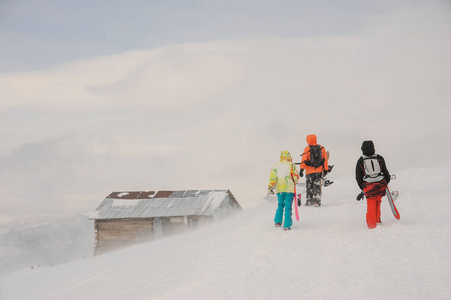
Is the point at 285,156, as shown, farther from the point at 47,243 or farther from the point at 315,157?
the point at 47,243

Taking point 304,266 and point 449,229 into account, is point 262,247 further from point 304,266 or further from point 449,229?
point 449,229

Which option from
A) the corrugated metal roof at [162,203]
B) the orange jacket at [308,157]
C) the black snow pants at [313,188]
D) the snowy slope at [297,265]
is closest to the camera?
the snowy slope at [297,265]

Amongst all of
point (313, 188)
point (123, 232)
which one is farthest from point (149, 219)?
point (313, 188)

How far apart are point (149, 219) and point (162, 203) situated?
163 cm

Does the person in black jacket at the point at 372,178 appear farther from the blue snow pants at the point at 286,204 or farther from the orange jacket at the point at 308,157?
the orange jacket at the point at 308,157

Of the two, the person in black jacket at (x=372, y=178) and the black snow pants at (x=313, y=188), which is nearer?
the person in black jacket at (x=372, y=178)

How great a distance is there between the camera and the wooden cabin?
3347cm

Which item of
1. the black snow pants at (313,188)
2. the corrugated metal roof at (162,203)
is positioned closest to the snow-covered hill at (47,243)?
the corrugated metal roof at (162,203)

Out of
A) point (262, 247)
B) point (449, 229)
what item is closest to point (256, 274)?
point (262, 247)

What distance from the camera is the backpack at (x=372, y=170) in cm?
1073

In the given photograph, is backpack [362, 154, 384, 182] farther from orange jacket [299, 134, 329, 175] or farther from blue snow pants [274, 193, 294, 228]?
orange jacket [299, 134, 329, 175]

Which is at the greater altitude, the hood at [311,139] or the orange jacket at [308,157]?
the hood at [311,139]

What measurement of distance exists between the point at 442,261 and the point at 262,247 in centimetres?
359

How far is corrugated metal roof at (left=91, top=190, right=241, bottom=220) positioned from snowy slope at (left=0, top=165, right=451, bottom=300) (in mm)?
18326
